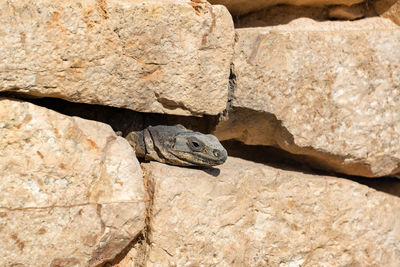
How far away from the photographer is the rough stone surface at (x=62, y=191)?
2.67 meters

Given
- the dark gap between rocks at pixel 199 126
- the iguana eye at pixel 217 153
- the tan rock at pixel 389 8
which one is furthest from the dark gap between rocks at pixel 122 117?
the tan rock at pixel 389 8

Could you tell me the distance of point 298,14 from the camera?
405 centimetres

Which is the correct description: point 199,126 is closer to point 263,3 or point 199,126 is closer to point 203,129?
point 203,129

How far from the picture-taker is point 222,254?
10.7 ft

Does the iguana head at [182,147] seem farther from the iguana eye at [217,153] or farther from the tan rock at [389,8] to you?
the tan rock at [389,8]

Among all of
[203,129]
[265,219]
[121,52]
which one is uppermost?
[121,52]

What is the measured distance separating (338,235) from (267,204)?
629mm

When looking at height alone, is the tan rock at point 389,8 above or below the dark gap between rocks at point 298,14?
above

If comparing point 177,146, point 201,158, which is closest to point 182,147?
point 177,146

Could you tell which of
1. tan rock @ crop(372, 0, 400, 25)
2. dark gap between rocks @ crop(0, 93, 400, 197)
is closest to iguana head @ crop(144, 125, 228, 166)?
dark gap between rocks @ crop(0, 93, 400, 197)

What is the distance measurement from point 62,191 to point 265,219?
141 centimetres

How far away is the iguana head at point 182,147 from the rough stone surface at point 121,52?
0.57 ft

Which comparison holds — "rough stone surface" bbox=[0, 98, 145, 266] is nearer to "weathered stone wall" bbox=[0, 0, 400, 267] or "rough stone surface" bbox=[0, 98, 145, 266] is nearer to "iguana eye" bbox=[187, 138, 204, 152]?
"weathered stone wall" bbox=[0, 0, 400, 267]

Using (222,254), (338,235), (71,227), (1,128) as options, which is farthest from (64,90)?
(338,235)
